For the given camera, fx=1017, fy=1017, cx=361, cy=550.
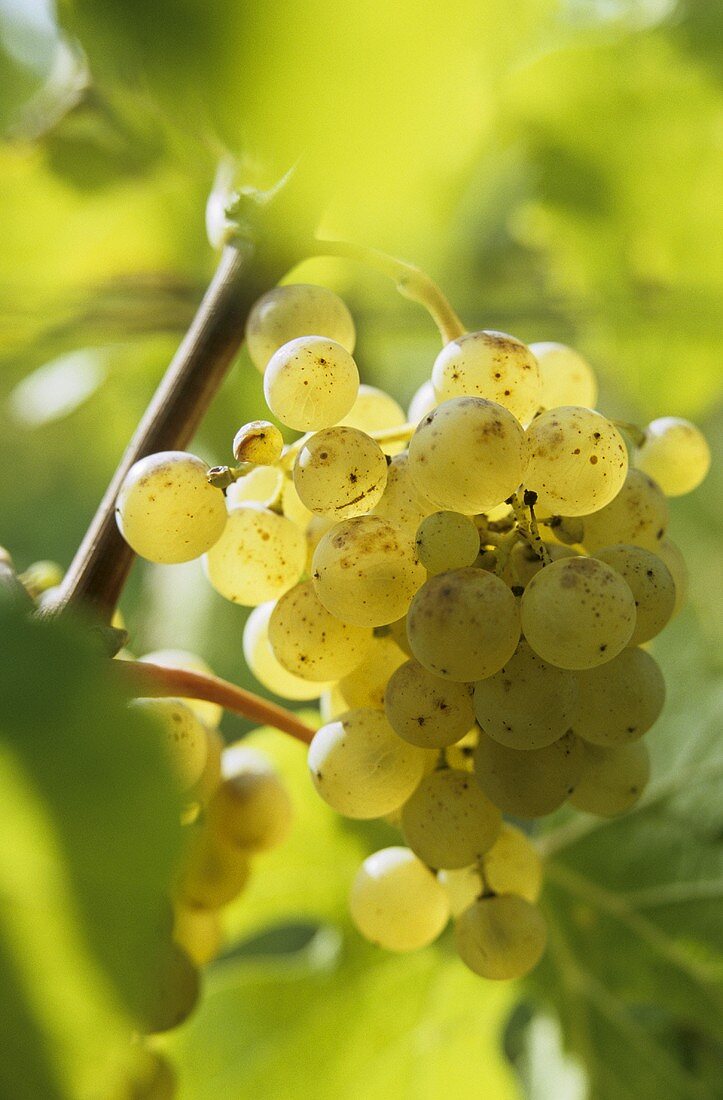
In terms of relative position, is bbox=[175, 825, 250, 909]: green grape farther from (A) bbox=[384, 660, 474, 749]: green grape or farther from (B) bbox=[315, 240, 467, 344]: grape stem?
(B) bbox=[315, 240, 467, 344]: grape stem

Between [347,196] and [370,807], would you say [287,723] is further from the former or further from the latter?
[347,196]

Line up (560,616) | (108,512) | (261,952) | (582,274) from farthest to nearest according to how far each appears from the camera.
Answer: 1. (261,952)
2. (582,274)
3. (108,512)
4. (560,616)

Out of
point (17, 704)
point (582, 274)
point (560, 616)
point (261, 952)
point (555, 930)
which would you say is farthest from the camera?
point (261, 952)

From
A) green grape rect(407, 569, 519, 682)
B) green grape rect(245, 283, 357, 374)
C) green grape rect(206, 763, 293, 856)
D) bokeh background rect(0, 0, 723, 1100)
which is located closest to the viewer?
green grape rect(407, 569, 519, 682)

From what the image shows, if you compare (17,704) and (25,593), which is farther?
(25,593)

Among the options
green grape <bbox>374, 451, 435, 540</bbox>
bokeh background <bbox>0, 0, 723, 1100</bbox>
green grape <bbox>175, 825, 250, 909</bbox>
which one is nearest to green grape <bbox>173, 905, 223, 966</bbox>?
green grape <bbox>175, 825, 250, 909</bbox>

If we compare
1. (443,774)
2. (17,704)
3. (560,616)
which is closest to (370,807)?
(443,774)
